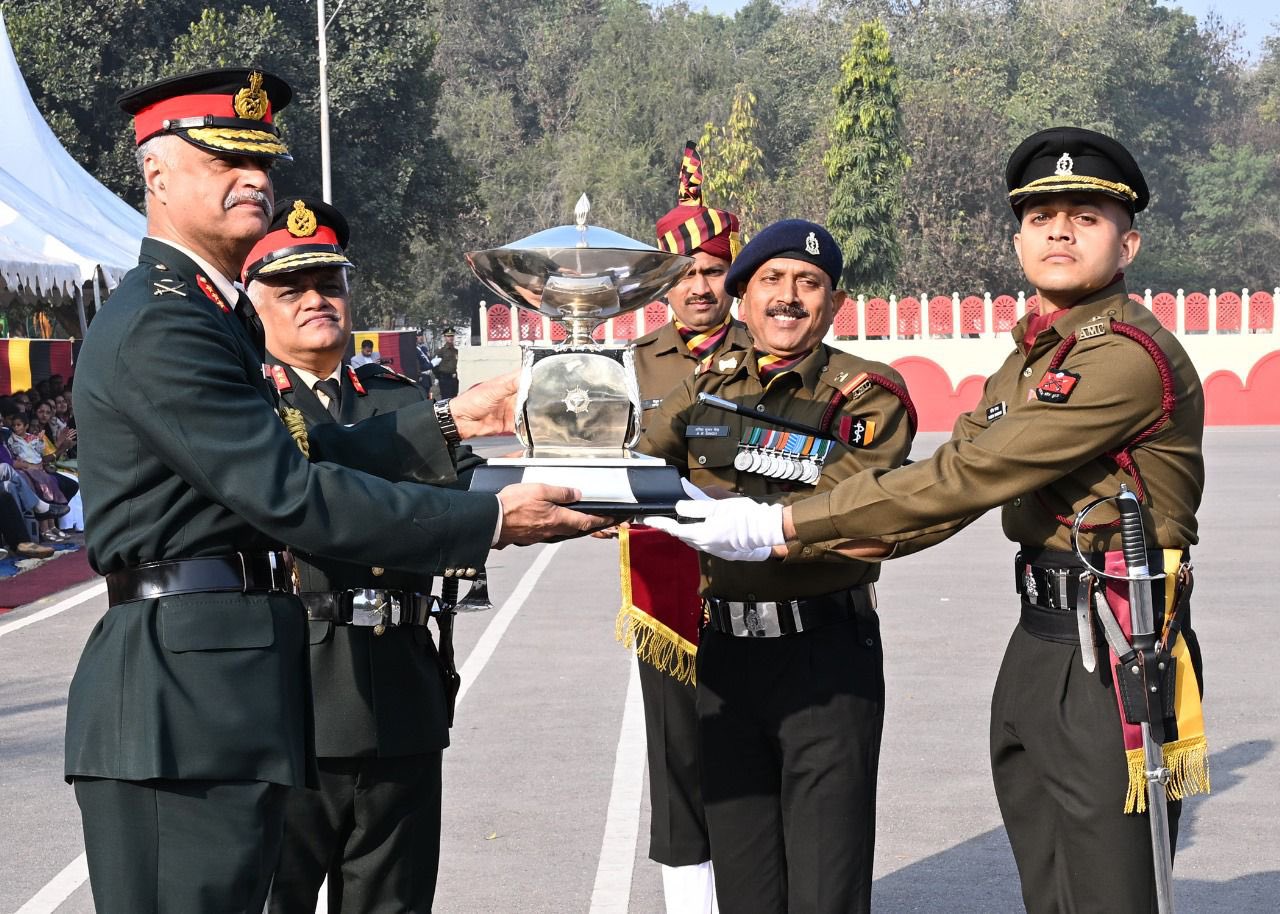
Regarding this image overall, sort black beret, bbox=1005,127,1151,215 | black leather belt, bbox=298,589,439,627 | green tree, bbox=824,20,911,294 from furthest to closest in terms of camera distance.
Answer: green tree, bbox=824,20,911,294
black leather belt, bbox=298,589,439,627
black beret, bbox=1005,127,1151,215

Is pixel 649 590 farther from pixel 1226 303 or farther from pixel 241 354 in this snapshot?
pixel 1226 303

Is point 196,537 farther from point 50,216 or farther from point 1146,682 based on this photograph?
point 50,216

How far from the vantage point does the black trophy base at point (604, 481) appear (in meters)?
3.63

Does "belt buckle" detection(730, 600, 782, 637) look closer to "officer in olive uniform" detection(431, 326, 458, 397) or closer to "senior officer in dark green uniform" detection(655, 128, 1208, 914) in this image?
"senior officer in dark green uniform" detection(655, 128, 1208, 914)

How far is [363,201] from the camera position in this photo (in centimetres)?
3741

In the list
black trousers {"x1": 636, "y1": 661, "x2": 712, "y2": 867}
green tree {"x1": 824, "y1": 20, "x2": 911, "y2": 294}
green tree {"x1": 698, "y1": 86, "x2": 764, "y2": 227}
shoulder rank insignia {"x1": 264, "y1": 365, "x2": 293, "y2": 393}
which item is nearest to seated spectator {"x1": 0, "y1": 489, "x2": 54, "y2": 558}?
black trousers {"x1": 636, "y1": 661, "x2": 712, "y2": 867}

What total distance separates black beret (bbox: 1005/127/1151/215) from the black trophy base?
1.07 meters

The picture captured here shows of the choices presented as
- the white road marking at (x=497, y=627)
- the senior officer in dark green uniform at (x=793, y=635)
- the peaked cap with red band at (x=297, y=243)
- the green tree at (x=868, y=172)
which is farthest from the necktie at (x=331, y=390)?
the green tree at (x=868, y=172)

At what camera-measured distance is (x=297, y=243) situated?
175 inches

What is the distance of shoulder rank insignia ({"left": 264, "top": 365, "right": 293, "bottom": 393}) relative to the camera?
4289 millimetres

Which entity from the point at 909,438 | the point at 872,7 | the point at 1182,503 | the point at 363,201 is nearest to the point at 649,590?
the point at 909,438

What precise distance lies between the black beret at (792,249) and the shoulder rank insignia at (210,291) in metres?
1.65

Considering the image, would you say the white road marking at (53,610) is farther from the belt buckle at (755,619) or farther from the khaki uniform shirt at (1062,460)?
the khaki uniform shirt at (1062,460)

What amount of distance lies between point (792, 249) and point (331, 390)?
128 centimetres
